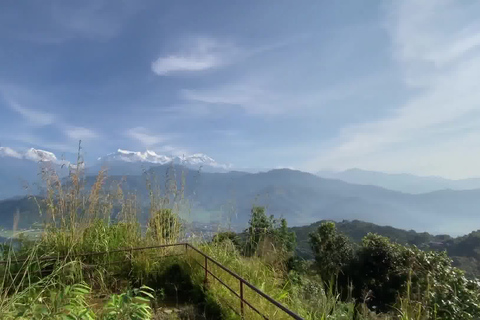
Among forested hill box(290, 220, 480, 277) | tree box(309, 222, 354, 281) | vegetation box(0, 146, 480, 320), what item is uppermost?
vegetation box(0, 146, 480, 320)

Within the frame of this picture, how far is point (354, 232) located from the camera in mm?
41656

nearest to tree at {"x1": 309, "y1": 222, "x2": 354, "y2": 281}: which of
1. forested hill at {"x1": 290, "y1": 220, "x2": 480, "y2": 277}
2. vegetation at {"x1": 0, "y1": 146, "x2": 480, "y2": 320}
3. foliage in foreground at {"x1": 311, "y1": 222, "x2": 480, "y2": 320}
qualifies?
foliage in foreground at {"x1": 311, "y1": 222, "x2": 480, "y2": 320}

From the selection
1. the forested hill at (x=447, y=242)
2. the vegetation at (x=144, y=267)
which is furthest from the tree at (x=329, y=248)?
the forested hill at (x=447, y=242)

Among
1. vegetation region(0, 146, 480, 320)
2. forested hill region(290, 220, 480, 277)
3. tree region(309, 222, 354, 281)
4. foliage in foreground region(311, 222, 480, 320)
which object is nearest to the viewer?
vegetation region(0, 146, 480, 320)

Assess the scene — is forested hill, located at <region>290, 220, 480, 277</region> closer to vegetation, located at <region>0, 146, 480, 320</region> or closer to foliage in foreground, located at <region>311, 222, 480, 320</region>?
foliage in foreground, located at <region>311, 222, 480, 320</region>

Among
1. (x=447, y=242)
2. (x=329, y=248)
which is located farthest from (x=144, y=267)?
(x=447, y=242)

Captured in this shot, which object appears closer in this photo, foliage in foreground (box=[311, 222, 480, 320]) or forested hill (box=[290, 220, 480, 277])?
foliage in foreground (box=[311, 222, 480, 320])

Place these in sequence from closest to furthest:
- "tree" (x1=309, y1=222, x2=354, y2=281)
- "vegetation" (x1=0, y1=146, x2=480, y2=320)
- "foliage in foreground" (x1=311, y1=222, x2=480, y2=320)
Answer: "vegetation" (x1=0, y1=146, x2=480, y2=320) → "foliage in foreground" (x1=311, y1=222, x2=480, y2=320) → "tree" (x1=309, y1=222, x2=354, y2=281)

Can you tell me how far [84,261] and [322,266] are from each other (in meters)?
11.3

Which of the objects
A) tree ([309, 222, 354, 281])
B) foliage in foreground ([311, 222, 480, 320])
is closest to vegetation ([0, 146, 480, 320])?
foliage in foreground ([311, 222, 480, 320])

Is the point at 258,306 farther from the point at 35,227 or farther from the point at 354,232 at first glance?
the point at 354,232

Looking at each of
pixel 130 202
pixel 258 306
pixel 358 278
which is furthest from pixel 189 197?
pixel 358 278

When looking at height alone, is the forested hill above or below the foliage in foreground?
below

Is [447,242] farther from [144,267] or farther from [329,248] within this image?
[144,267]
